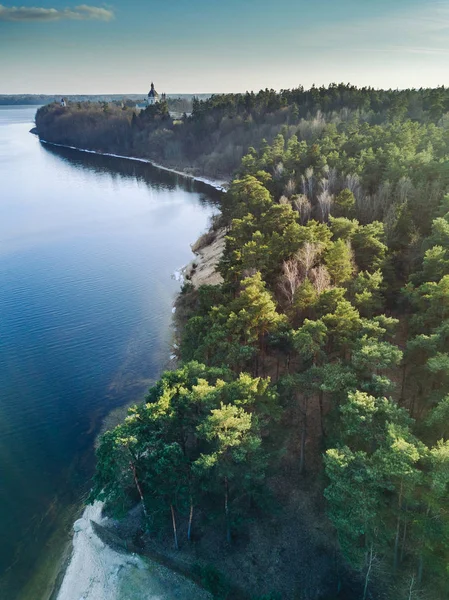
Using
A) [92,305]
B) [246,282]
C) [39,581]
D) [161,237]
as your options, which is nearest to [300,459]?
[246,282]

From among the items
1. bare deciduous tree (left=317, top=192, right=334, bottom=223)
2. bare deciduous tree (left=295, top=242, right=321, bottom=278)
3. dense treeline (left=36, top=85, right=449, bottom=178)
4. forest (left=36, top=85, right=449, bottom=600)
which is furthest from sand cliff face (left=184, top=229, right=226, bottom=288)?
dense treeline (left=36, top=85, right=449, bottom=178)

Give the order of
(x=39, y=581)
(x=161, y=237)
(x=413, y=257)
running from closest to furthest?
1. (x=39, y=581)
2. (x=413, y=257)
3. (x=161, y=237)

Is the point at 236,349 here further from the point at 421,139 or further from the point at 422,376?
the point at 421,139

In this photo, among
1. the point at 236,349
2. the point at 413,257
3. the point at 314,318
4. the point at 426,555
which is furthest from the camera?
the point at 413,257

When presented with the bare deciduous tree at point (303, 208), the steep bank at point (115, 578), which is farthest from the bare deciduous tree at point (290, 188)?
the steep bank at point (115, 578)

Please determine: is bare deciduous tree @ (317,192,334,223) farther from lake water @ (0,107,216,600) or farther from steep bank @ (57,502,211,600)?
steep bank @ (57,502,211,600)

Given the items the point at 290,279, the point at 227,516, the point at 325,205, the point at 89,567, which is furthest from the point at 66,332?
the point at 325,205
